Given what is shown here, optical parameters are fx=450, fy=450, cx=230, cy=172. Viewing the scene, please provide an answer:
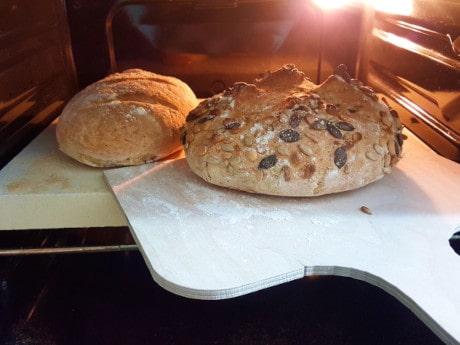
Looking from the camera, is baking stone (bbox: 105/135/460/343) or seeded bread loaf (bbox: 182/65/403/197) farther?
seeded bread loaf (bbox: 182/65/403/197)

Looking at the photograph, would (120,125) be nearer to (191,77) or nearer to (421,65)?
(191,77)

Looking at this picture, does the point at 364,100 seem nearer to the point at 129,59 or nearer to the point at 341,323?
the point at 341,323

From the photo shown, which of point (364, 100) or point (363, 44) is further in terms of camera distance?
point (363, 44)

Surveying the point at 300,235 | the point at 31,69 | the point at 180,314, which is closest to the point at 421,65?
the point at 300,235

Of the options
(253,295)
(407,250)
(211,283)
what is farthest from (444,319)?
(253,295)

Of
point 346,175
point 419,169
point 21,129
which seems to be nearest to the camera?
point 346,175

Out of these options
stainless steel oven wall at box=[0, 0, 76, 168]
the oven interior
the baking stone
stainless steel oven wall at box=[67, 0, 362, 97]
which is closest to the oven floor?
the oven interior

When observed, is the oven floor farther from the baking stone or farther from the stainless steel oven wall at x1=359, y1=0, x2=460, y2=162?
the stainless steel oven wall at x1=359, y1=0, x2=460, y2=162
